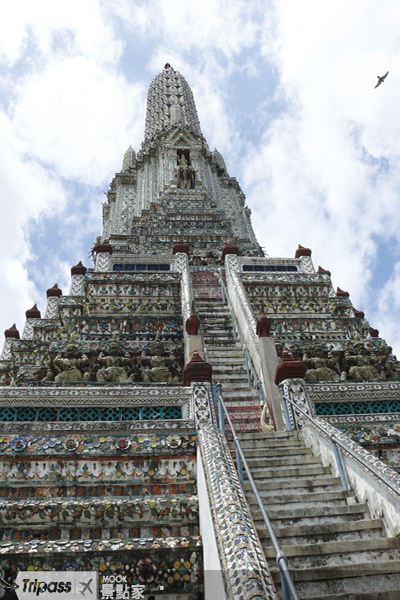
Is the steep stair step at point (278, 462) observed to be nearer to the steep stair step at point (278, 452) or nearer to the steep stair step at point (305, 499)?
the steep stair step at point (278, 452)

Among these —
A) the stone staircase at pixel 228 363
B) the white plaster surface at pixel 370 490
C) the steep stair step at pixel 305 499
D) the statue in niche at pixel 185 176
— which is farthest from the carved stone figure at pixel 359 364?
the statue in niche at pixel 185 176

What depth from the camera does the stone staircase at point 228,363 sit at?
9.75 m

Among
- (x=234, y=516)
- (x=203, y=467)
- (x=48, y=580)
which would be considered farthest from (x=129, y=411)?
(x=234, y=516)

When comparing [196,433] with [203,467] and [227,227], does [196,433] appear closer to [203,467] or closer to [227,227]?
[203,467]

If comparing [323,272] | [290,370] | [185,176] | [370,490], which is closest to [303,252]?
[323,272]

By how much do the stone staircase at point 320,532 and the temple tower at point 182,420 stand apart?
0.03 m

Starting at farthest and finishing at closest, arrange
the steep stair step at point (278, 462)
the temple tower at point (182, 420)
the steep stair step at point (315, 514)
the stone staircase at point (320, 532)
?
1. the steep stair step at point (278, 462)
2. the steep stair step at point (315, 514)
3. the temple tower at point (182, 420)
4. the stone staircase at point (320, 532)

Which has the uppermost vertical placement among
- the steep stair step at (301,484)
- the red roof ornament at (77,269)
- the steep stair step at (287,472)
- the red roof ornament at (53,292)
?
the red roof ornament at (53,292)

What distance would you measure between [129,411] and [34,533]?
→ 287 centimetres

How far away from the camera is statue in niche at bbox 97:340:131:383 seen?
10.1 m

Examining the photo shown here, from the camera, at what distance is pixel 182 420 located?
7.54 m

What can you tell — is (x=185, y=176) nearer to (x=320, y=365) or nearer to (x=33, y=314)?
(x=33, y=314)

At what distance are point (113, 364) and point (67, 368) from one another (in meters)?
1.01

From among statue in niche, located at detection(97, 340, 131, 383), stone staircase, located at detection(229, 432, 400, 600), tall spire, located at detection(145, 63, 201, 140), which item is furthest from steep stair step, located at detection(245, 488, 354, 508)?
A: tall spire, located at detection(145, 63, 201, 140)
